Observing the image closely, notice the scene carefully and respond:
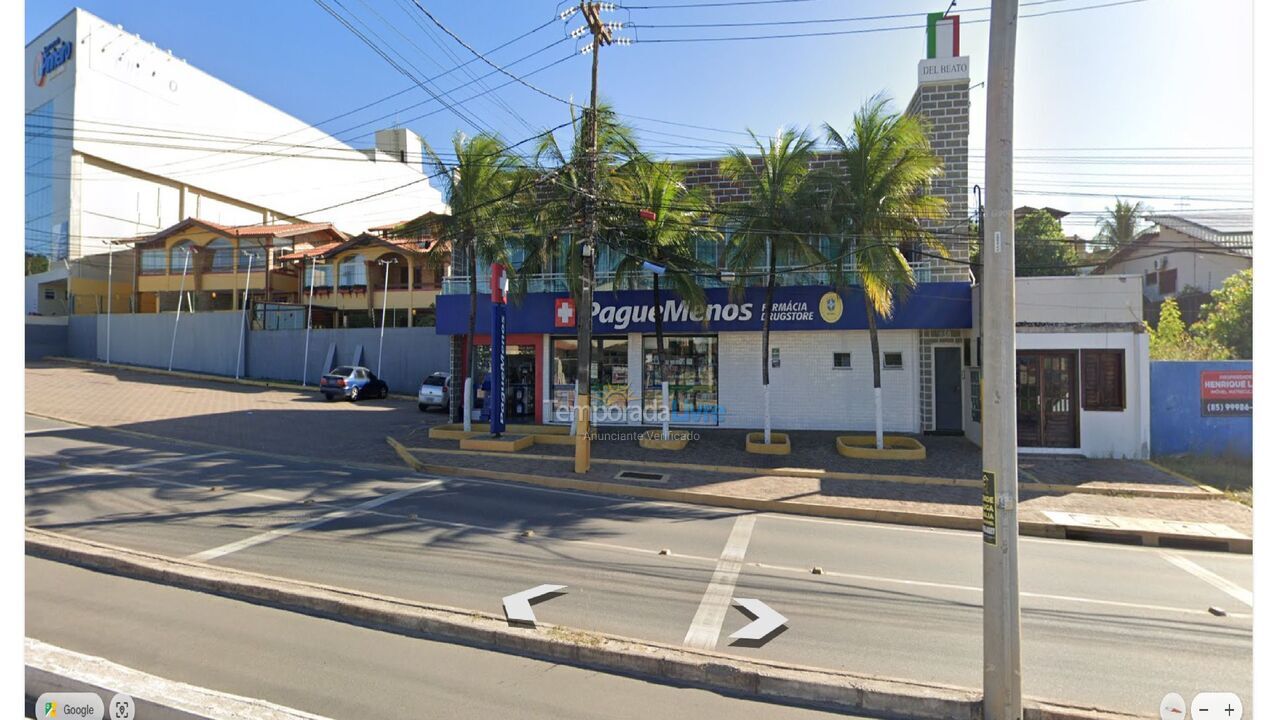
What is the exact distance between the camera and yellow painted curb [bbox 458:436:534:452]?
16.3 meters

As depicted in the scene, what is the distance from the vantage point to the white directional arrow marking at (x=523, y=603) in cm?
570

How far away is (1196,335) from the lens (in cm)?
2222

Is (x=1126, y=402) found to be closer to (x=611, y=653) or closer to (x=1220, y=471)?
(x=1220, y=471)

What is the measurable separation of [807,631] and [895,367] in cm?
1446

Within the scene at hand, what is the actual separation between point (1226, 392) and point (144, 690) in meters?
20.2

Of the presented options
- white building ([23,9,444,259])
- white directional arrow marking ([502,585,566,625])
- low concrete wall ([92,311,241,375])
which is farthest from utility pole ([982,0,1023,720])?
low concrete wall ([92,311,241,375])

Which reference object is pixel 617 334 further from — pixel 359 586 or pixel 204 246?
pixel 204 246

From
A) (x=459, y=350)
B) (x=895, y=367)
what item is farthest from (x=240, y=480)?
(x=895, y=367)

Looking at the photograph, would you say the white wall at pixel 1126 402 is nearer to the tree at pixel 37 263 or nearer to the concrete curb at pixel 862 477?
the concrete curb at pixel 862 477

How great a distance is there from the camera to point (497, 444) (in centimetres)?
1633

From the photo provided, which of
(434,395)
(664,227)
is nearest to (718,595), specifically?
(664,227)

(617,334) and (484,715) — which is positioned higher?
(617,334)

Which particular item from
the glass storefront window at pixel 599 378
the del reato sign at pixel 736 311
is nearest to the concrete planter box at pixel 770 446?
the del reato sign at pixel 736 311

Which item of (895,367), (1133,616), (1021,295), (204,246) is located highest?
(204,246)
